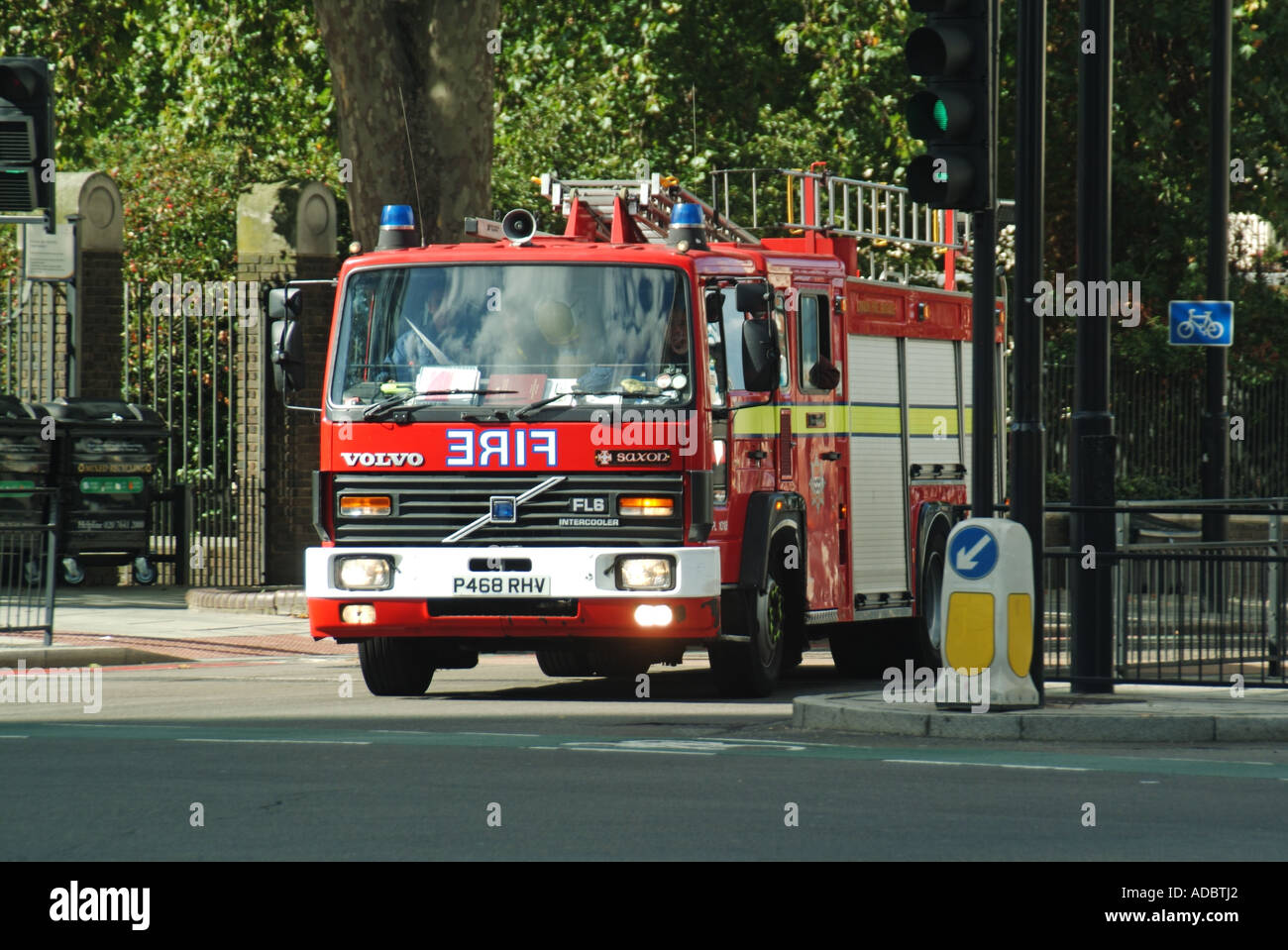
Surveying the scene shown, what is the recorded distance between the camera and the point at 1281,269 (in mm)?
29781

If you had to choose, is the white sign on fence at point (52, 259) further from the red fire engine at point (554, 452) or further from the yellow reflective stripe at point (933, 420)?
the yellow reflective stripe at point (933, 420)

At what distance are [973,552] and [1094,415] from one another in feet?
5.03

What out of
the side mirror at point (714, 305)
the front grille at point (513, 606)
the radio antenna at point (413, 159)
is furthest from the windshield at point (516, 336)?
the radio antenna at point (413, 159)

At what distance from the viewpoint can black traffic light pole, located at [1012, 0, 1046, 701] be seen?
12062mm

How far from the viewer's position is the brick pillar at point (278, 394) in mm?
21406

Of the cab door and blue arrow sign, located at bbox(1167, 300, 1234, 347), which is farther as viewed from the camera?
blue arrow sign, located at bbox(1167, 300, 1234, 347)

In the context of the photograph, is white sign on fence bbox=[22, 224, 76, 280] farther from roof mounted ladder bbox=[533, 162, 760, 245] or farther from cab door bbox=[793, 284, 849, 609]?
cab door bbox=[793, 284, 849, 609]

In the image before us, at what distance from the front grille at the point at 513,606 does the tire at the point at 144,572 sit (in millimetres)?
10097

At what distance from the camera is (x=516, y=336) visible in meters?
12.8

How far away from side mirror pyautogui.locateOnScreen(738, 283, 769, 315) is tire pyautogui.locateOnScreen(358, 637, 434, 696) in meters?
2.84

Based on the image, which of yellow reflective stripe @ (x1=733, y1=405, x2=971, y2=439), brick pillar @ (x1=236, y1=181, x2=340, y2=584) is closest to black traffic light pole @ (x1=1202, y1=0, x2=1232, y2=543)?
yellow reflective stripe @ (x1=733, y1=405, x2=971, y2=439)
